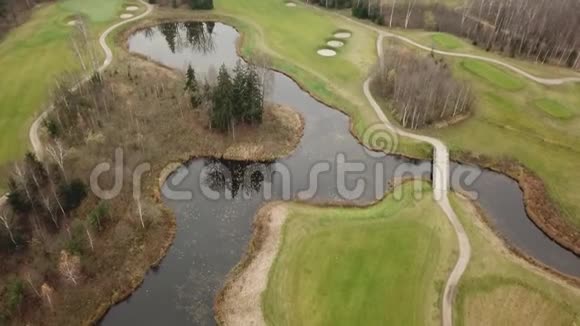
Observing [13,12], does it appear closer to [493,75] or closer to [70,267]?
[70,267]

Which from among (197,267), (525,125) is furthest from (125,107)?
(525,125)

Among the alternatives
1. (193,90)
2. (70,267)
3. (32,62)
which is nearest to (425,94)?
(193,90)

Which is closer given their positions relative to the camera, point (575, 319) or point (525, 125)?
point (575, 319)

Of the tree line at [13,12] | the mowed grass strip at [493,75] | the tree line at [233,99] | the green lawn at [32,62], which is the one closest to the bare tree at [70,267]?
the green lawn at [32,62]

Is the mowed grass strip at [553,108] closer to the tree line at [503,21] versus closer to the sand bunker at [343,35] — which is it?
the tree line at [503,21]

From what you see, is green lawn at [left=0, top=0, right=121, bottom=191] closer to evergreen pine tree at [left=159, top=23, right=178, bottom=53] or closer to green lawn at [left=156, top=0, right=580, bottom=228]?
evergreen pine tree at [left=159, top=23, right=178, bottom=53]

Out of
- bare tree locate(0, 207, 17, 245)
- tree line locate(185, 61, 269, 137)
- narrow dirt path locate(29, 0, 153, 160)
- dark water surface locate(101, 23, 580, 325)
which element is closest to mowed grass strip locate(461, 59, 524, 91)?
dark water surface locate(101, 23, 580, 325)

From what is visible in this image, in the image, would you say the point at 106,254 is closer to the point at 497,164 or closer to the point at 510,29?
the point at 497,164
